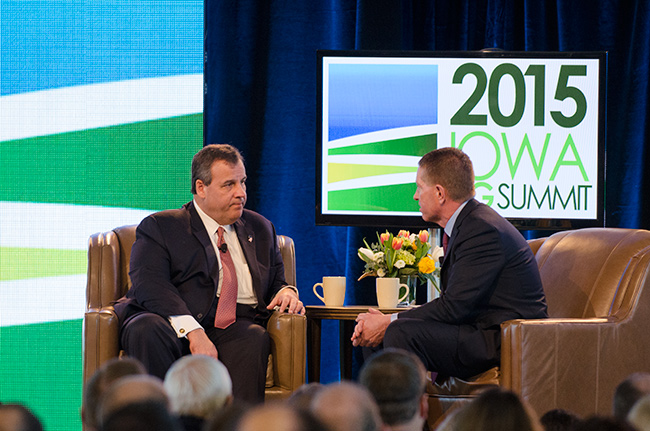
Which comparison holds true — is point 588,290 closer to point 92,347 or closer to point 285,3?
point 92,347

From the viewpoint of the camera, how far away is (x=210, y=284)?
292 cm

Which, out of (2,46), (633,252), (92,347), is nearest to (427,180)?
→ (633,252)

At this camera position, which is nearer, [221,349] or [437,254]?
[221,349]

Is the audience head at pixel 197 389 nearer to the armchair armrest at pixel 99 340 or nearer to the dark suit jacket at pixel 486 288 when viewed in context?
the dark suit jacket at pixel 486 288

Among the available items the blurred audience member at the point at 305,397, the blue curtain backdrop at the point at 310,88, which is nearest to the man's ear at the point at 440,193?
the blue curtain backdrop at the point at 310,88

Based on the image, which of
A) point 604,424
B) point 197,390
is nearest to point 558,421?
point 604,424

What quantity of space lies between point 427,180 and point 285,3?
1753 mm

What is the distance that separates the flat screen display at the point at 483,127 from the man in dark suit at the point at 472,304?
93 cm

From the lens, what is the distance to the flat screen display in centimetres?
365

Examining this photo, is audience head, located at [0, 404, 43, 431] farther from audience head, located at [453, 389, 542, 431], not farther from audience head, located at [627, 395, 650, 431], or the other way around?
audience head, located at [627, 395, 650, 431]

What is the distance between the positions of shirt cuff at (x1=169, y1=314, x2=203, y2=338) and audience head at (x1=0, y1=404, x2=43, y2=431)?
5.65 ft

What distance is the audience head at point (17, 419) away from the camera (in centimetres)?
93

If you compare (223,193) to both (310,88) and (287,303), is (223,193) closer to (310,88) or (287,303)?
(287,303)

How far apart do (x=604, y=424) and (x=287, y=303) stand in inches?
78.8
